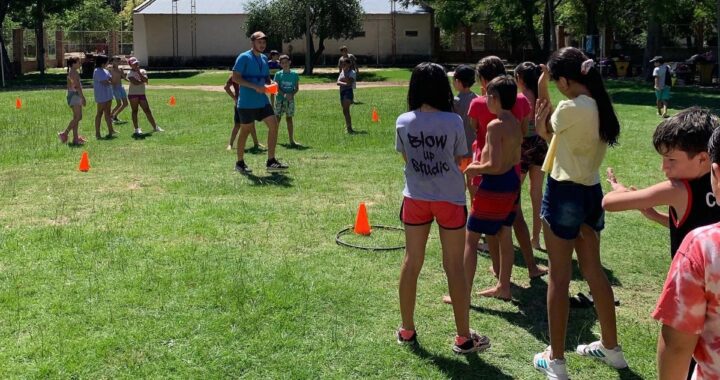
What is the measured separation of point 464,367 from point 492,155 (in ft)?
4.48

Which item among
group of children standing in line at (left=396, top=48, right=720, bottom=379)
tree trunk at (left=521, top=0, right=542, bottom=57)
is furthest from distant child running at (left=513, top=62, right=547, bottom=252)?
tree trunk at (left=521, top=0, right=542, bottom=57)

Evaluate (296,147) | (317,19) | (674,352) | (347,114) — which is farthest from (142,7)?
(674,352)

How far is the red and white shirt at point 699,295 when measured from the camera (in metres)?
2.10

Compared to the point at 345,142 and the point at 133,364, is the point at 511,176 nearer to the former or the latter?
the point at 133,364

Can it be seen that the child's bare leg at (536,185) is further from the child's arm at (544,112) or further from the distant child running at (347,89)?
the distant child running at (347,89)

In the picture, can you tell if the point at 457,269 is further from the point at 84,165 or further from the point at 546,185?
the point at 84,165

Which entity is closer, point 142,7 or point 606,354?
point 606,354

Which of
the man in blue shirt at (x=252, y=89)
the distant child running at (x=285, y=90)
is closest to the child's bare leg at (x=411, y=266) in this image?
the man in blue shirt at (x=252, y=89)

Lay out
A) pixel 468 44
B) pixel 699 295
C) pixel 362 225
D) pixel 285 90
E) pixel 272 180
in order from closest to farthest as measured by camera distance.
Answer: pixel 699 295 → pixel 362 225 → pixel 272 180 → pixel 285 90 → pixel 468 44

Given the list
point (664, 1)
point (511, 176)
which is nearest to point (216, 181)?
point (511, 176)

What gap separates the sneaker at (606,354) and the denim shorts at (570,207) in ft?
2.53

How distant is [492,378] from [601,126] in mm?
1555

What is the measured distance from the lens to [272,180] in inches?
398

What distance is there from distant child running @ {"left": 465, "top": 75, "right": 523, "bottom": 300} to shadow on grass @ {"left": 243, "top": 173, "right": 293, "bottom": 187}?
184 inches
